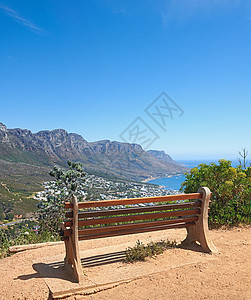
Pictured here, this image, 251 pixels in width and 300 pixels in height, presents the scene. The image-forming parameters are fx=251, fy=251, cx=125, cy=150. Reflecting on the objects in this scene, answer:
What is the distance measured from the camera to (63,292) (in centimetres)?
310

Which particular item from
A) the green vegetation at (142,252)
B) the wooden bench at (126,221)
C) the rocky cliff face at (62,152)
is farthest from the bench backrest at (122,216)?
the rocky cliff face at (62,152)

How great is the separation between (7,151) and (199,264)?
82.1 metres

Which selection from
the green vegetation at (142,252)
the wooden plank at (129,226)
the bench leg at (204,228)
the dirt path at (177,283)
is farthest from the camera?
the bench leg at (204,228)

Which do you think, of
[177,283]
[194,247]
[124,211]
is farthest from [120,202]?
[194,247]

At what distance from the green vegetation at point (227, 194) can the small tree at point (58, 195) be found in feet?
14.1

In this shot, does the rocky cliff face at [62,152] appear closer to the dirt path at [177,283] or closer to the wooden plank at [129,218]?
the wooden plank at [129,218]

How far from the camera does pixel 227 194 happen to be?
20.8 feet

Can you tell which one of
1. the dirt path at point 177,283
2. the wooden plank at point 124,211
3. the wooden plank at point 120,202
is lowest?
the dirt path at point 177,283

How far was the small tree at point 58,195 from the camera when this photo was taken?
8.19 m

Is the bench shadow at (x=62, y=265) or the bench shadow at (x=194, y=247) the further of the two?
the bench shadow at (x=194, y=247)

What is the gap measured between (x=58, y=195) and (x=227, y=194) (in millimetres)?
5290

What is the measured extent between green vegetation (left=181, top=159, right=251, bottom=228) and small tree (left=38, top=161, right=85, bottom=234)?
4309 mm

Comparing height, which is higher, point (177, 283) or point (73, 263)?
point (73, 263)

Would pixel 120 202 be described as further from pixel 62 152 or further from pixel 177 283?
pixel 62 152
